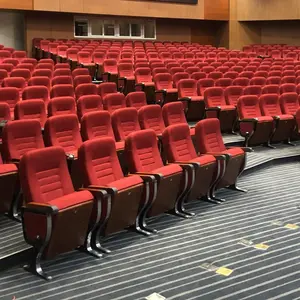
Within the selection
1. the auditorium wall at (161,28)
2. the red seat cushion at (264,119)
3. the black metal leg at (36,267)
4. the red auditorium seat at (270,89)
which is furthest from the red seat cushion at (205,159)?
the auditorium wall at (161,28)

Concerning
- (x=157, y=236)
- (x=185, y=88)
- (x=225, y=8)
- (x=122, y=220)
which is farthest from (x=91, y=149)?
(x=225, y=8)

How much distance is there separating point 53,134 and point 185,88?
6.54ft

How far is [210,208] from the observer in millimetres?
2436

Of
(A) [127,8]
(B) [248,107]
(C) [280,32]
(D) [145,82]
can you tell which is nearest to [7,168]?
(B) [248,107]

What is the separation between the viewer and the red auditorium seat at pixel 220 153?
2549 mm

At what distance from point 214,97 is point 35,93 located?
1397 millimetres

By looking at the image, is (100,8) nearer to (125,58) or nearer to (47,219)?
(125,58)

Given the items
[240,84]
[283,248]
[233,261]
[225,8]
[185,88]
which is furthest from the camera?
[225,8]

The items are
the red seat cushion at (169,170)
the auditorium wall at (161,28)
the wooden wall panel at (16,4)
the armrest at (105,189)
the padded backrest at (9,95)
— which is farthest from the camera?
the auditorium wall at (161,28)

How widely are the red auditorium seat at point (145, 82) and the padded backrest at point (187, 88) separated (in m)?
0.34

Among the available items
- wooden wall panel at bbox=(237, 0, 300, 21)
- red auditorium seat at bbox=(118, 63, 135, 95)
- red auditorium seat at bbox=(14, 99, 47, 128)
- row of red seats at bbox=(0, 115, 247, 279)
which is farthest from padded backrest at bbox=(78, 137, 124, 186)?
wooden wall panel at bbox=(237, 0, 300, 21)

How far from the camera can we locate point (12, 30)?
25.9 ft

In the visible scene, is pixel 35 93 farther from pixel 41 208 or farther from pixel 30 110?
pixel 41 208

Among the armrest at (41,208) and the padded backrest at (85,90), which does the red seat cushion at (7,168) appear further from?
the padded backrest at (85,90)
